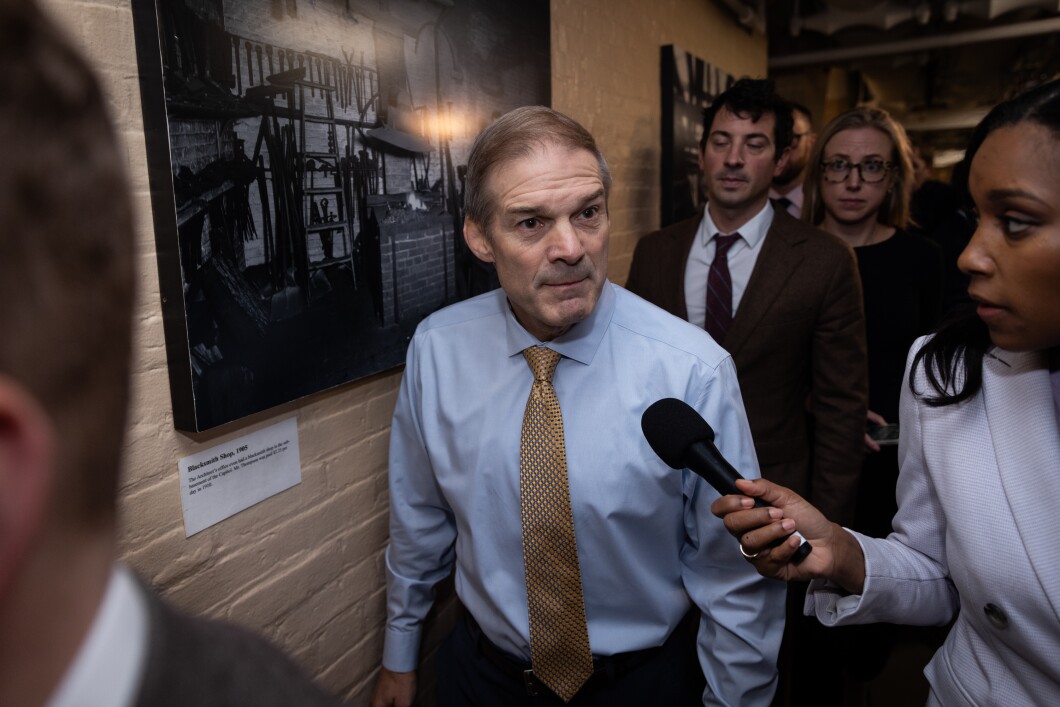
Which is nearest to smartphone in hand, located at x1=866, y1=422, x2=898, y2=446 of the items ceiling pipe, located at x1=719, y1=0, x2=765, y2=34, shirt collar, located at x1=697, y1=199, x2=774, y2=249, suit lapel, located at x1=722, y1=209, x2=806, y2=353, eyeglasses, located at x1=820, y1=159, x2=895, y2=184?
suit lapel, located at x1=722, y1=209, x2=806, y2=353

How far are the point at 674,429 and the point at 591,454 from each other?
30 centimetres

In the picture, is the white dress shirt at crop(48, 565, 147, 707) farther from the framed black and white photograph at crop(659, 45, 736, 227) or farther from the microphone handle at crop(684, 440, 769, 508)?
the framed black and white photograph at crop(659, 45, 736, 227)

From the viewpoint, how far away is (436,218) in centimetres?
189

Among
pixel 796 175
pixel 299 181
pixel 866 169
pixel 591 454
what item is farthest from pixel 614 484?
pixel 796 175

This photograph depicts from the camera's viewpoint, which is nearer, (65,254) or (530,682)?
(65,254)

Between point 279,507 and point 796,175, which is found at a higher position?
point 796,175

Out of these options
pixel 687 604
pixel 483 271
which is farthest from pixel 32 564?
pixel 483 271

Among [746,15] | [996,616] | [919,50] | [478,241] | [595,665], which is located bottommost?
[595,665]

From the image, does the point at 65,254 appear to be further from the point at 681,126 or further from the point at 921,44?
the point at 921,44

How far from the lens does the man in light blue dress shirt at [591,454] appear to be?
140cm

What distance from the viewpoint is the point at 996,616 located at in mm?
1064

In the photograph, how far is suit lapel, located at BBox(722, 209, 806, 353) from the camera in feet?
7.25

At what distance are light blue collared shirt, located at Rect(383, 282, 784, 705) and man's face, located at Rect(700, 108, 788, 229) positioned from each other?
3.41ft

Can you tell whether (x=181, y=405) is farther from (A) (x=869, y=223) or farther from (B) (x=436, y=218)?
(A) (x=869, y=223)
